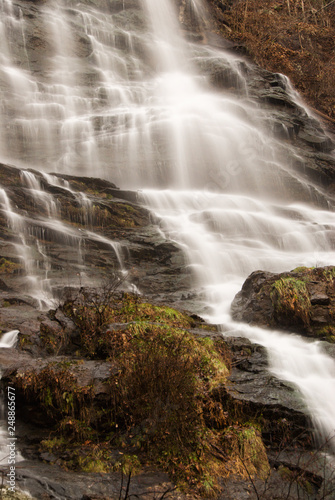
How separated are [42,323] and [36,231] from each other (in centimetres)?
569

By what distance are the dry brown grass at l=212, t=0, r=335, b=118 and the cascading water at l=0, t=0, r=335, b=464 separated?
8.75 feet

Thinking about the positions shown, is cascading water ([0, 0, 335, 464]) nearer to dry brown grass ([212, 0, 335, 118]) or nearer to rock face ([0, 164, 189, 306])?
rock face ([0, 164, 189, 306])

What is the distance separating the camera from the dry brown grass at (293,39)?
2548 cm

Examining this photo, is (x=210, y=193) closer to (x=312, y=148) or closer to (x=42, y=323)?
(x=312, y=148)

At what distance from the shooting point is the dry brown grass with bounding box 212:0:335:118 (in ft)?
83.6

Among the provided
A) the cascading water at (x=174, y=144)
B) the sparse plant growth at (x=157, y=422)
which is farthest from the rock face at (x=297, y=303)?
the sparse plant growth at (x=157, y=422)

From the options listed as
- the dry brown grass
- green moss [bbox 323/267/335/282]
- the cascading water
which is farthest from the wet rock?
the dry brown grass

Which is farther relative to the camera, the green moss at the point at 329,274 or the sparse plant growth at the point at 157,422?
the green moss at the point at 329,274

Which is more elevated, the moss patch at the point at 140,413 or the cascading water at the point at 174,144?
the cascading water at the point at 174,144

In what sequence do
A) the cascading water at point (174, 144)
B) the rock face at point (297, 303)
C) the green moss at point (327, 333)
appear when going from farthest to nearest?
the cascading water at point (174, 144) → the rock face at point (297, 303) → the green moss at point (327, 333)

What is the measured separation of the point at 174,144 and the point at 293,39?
18574 millimetres

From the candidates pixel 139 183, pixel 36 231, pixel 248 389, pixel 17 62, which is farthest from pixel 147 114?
pixel 248 389

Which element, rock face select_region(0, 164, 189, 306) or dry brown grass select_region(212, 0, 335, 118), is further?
dry brown grass select_region(212, 0, 335, 118)

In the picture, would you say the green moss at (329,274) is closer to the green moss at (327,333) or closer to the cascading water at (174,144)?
the green moss at (327,333)
